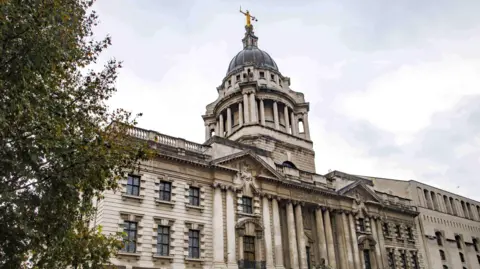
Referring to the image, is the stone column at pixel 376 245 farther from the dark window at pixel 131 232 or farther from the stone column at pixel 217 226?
the dark window at pixel 131 232

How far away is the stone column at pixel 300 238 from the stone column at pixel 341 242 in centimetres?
470

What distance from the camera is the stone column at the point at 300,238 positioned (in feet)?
108

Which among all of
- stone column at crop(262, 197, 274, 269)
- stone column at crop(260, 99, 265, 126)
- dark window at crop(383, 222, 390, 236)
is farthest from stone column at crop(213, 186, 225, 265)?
dark window at crop(383, 222, 390, 236)

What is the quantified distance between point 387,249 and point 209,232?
67.6 ft

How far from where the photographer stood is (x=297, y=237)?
3406cm

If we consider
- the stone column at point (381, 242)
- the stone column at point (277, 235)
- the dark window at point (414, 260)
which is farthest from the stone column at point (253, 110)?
the dark window at point (414, 260)

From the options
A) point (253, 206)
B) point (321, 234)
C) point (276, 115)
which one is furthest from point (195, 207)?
point (276, 115)

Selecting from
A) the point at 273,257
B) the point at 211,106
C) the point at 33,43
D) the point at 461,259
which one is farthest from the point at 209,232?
the point at 461,259

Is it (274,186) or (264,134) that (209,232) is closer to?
(274,186)

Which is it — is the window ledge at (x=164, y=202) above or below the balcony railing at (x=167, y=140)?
below

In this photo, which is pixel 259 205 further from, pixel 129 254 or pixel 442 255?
pixel 442 255

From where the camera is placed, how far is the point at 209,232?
29172 millimetres

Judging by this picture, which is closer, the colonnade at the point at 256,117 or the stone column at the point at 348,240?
the stone column at the point at 348,240

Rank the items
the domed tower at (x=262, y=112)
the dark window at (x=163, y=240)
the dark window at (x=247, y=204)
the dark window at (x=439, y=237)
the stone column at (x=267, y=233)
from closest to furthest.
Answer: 1. the dark window at (x=163, y=240)
2. the stone column at (x=267, y=233)
3. the dark window at (x=247, y=204)
4. the domed tower at (x=262, y=112)
5. the dark window at (x=439, y=237)
